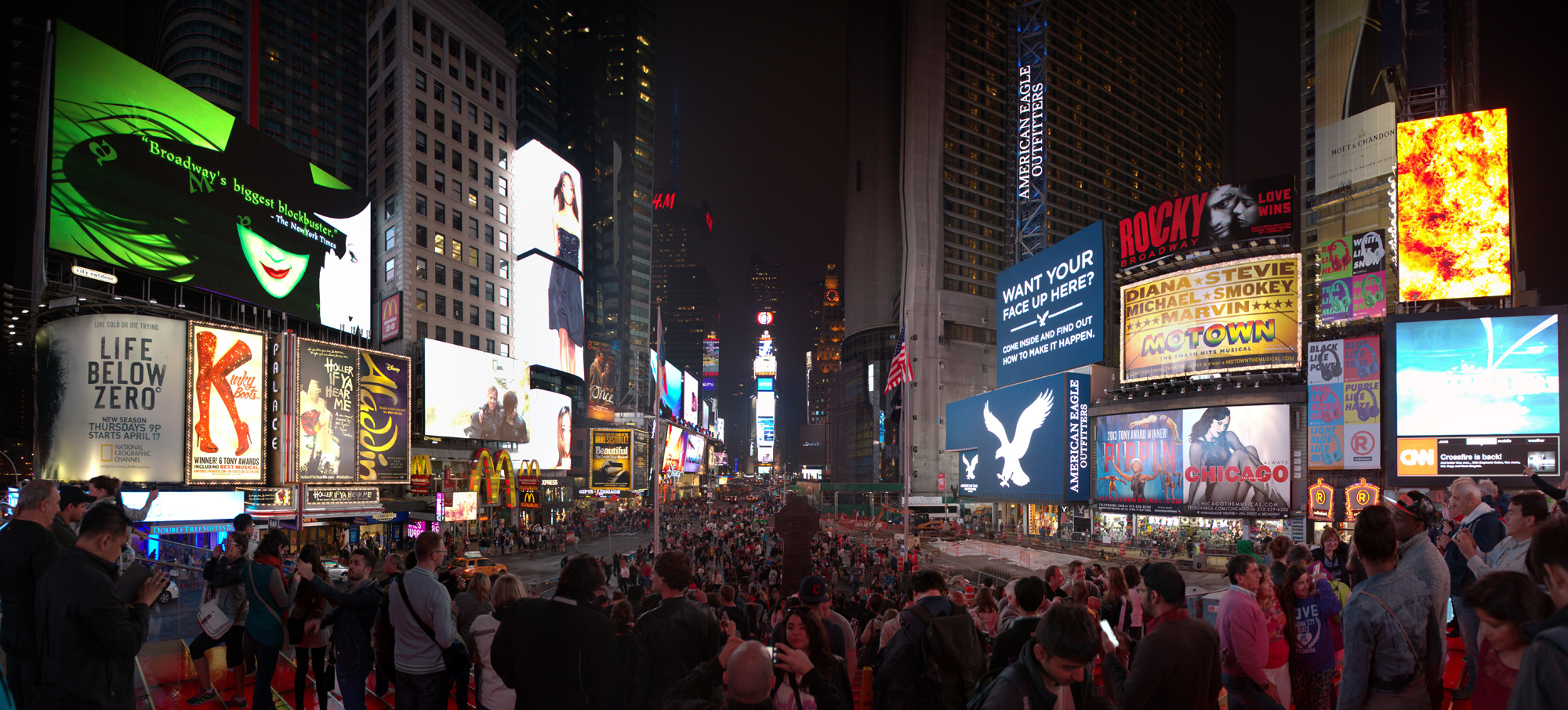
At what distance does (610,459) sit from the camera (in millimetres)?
73500

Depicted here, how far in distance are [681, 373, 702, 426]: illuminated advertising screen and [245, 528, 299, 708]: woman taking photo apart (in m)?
96.3

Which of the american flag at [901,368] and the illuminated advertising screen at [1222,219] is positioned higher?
the illuminated advertising screen at [1222,219]

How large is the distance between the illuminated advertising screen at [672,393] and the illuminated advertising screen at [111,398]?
5961 centimetres

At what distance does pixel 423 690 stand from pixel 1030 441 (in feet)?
144

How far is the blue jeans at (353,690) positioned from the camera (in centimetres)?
673

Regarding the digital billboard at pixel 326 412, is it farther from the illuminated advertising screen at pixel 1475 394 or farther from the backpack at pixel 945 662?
the illuminated advertising screen at pixel 1475 394

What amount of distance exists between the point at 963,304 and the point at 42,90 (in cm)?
8106

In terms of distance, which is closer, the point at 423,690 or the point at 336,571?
the point at 423,690

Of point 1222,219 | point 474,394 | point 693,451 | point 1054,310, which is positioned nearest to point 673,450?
point 693,451

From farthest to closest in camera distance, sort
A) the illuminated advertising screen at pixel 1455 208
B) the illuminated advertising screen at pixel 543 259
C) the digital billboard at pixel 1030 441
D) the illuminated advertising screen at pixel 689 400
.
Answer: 1. the illuminated advertising screen at pixel 689 400
2. the illuminated advertising screen at pixel 543 259
3. the digital billboard at pixel 1030 441
4. the illuminated advertising screen at pixel 1455 208

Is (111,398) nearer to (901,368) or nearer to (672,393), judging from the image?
(901,368)

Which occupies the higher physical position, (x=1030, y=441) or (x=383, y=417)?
(x=383, y=417)

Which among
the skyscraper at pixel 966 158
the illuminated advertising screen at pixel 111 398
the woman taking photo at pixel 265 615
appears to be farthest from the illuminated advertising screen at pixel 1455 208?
the illuminated advertising screen at pixel 111 398

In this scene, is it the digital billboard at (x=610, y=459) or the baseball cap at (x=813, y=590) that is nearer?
the baseball cap at (x=813, y=590)
